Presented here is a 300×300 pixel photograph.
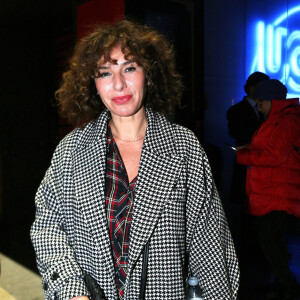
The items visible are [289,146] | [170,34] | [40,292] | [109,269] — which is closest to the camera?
[109,269]

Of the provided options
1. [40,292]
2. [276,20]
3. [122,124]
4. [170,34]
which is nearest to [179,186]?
[122,124]

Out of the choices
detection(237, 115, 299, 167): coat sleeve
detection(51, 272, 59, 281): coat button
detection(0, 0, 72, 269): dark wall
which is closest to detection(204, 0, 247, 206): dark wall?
detection(237, 115, 299, 167): coat sleeve

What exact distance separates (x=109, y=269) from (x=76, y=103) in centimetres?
84

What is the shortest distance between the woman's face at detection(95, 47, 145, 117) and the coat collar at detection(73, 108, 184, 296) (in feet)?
0.40

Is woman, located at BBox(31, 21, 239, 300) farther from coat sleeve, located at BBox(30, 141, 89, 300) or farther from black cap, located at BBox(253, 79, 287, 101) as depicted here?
black cap, located at BBox(253, 79, 287, 101)

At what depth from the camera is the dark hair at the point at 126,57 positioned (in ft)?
5.22

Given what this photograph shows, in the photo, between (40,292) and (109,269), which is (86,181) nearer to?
(109,269)

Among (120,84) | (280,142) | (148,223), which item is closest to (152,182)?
(148,223)

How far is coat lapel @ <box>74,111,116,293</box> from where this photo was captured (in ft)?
4.54

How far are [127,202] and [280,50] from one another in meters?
4.25

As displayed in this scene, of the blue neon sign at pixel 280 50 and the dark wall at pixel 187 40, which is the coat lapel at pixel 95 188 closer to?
the dark wall at pixel 187 40

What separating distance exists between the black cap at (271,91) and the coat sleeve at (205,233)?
6.42ft

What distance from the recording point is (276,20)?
16.1 ft

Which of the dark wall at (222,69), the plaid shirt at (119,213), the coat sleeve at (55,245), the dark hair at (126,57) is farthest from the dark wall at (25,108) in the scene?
the plaid shirt at (119,213)
